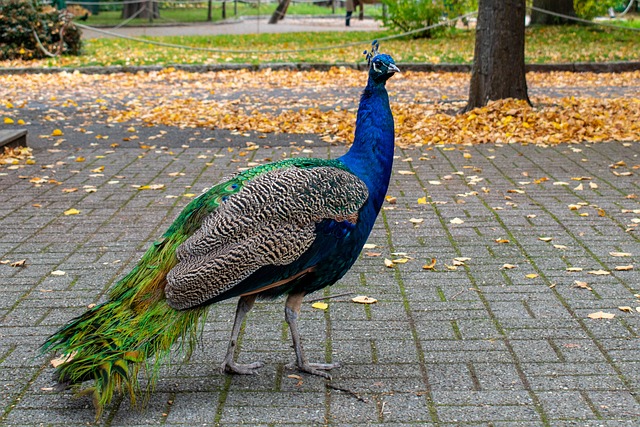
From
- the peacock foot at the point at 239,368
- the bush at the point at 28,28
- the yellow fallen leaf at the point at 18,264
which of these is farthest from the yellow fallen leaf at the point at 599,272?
the bush at the point at 28,28

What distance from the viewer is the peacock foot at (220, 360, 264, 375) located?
160 inches

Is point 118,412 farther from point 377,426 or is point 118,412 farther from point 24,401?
point 377,426

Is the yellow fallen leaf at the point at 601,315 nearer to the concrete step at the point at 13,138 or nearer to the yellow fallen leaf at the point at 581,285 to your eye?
the yellow fallen leaf at the point at 581,285

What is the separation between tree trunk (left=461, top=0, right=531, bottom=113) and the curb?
19.1ft

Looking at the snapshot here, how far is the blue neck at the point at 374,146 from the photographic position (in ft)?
13.6

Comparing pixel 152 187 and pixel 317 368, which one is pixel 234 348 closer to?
pixel 317 368

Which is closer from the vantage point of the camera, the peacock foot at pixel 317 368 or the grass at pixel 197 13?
the peacock foot at pixel 317 368

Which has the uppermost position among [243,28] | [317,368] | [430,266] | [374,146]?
[243,28]

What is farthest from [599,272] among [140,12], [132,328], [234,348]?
[140,12]

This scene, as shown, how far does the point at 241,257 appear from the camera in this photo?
3.79 meters

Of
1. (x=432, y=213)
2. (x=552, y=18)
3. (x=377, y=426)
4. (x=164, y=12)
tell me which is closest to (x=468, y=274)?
(x=432, y=213)

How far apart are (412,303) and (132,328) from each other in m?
1.88

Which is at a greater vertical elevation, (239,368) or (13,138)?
(13,138)

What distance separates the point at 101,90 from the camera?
1493 cm
